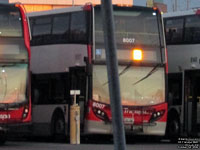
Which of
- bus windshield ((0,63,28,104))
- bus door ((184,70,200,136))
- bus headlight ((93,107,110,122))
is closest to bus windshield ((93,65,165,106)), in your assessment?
bus headlight ((93,107,110,122))

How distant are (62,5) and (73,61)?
155ft

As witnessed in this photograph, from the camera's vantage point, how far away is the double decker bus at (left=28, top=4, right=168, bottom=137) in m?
23.9

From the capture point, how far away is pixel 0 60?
866 inches

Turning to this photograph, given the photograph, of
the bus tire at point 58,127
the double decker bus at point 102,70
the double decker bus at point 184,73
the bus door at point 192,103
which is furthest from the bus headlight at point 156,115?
the bus tire at point 58,127

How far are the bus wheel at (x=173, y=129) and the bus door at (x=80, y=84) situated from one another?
382 cm

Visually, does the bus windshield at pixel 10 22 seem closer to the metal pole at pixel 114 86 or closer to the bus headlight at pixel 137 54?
the bus headlight at pixel 137 54

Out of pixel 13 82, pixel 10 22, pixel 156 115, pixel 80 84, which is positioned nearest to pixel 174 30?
pixel 156 115

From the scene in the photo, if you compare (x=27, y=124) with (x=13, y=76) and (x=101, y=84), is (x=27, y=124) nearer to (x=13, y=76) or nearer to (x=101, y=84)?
(x=13, y=76)

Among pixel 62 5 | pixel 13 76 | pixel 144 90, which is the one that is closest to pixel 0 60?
pixel 13 76

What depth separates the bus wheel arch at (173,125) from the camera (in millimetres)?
26312

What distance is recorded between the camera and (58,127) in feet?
83.8

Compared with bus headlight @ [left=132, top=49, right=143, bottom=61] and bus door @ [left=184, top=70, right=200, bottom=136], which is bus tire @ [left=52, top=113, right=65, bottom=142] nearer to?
bus headlight @ [left=132, top=49, right=143, bottom=61]

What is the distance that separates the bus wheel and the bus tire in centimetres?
378

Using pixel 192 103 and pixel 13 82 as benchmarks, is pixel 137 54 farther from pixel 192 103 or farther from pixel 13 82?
pixel 13 82
